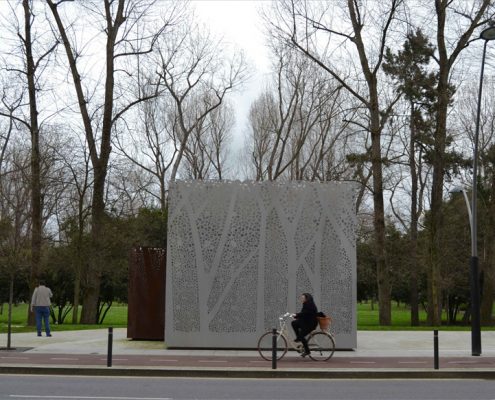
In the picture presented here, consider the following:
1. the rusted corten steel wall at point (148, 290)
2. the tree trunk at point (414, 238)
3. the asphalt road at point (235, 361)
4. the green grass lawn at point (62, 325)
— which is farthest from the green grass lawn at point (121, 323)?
the asphalt road at point (235, 361)

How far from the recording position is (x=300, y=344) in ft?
55.5

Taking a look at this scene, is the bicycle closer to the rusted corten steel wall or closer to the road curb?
the road curb

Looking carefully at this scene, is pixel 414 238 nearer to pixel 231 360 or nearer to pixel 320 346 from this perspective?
pixel 320 346

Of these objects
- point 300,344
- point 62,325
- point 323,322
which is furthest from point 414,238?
point 323,322

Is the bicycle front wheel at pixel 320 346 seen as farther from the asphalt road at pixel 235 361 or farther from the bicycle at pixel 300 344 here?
the asphalt road at pixel 235 361

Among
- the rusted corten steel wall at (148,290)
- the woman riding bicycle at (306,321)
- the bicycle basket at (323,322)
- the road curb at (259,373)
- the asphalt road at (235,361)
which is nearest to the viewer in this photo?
the road curb at (259,373)

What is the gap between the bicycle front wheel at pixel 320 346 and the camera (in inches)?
651

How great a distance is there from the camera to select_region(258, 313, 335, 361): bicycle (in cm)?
1650

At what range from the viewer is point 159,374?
13984 millimetres

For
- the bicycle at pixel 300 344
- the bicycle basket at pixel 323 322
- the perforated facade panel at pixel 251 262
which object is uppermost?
the perforated facade panel at pixel 251 262

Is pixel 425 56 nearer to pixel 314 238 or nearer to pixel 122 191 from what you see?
pixel 314 238

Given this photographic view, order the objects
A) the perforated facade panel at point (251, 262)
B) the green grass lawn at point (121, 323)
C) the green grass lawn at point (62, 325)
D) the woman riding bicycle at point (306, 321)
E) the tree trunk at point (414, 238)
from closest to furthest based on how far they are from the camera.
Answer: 1. the woman riding bicycle at point (306, 321)
2. the perforated facade panel at point (251, 262)
3. the green grass lawn at point (62, 325)
4. the green grass lawn at point (121, 323)
5. the tree trunk at point (414, 238)

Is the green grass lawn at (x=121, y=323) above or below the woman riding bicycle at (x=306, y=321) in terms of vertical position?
below

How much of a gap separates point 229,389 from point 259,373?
2177 mm
